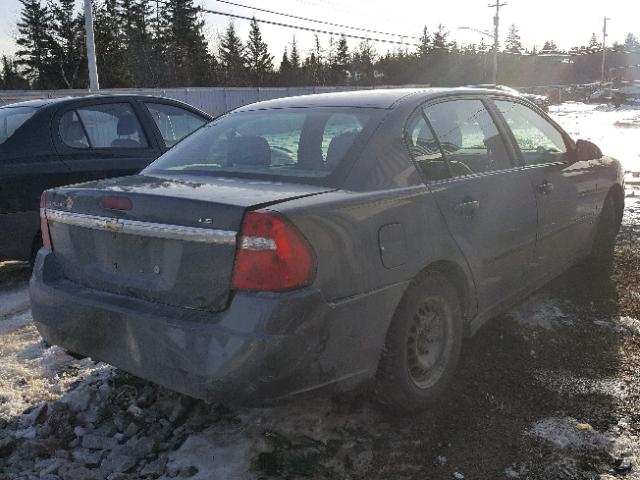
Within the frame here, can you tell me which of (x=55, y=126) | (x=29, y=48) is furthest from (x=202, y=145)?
(x=29, y=48)

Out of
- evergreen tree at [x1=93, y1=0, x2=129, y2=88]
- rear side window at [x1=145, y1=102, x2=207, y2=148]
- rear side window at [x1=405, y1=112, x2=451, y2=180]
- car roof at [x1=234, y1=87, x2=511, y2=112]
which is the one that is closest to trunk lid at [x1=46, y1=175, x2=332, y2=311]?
rear side window at [x1=405, y1=112, x2=451, y2=180]

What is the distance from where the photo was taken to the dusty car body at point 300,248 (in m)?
2.39

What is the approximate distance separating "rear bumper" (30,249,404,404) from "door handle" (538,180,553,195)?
170cm

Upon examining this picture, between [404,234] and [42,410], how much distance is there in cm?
197

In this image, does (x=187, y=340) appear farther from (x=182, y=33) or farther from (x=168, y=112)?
(x=182, y=33)

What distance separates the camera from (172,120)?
6.49m

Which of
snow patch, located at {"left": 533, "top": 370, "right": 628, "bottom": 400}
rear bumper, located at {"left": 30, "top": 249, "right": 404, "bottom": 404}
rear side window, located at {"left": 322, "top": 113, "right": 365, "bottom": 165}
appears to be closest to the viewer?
rear bumper, located at {"left": 30, "top": 249, "right": 404, "bottom": 404}

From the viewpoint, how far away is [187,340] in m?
2.42

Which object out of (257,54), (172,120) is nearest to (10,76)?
(257,54)

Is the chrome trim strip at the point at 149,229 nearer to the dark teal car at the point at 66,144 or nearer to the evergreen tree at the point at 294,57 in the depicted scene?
the dark teal car at the point at 66,144

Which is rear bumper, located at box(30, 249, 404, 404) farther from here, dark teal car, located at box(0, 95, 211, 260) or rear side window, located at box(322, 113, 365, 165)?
dark teal car, located at box(0, 95, 211, 260)

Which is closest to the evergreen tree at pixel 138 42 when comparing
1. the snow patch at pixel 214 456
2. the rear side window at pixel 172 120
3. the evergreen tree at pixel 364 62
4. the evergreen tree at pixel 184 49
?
the evergreen tree at pixel 184 49

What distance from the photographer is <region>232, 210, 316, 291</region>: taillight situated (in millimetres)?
→ 2369

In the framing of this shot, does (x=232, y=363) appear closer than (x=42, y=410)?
Yes
